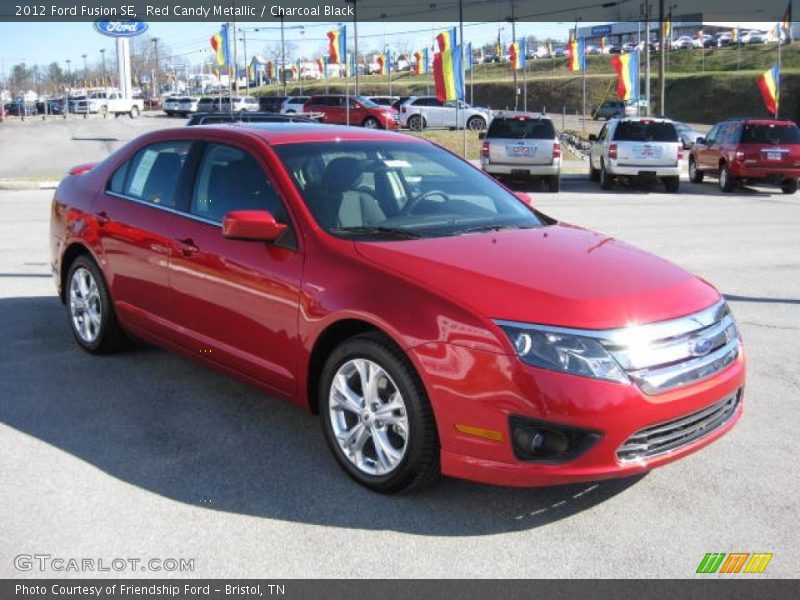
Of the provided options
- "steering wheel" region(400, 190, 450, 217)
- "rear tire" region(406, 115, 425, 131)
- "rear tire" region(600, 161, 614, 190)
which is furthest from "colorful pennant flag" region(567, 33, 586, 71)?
"steering wheel" region(400, 190, 450, 217)

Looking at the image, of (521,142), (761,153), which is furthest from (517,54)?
(521,142)

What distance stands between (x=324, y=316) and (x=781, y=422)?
2701 millimetres

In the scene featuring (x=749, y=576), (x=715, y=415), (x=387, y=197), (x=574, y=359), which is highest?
(x=387, y=197)

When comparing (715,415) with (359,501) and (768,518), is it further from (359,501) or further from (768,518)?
(359,501)

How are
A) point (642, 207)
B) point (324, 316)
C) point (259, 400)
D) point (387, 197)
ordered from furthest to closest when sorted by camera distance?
point (642, 207) → point (259, 400) → point (387, 197) → point (324, 316)

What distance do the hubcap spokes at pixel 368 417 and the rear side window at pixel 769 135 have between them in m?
18.3

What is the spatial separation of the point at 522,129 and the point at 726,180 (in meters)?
5.16

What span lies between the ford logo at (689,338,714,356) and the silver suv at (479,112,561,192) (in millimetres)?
16365

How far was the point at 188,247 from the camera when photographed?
4957 mm

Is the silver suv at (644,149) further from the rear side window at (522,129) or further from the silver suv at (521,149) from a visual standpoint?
the rear side window at (522,129)

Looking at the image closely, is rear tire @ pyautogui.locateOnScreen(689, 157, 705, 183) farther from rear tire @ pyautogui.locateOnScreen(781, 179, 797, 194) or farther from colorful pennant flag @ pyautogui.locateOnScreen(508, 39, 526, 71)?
colorful pennant flag @ pyautogui.locateOnScreen(508, 39, 526, 71)

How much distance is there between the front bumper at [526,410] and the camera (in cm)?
341

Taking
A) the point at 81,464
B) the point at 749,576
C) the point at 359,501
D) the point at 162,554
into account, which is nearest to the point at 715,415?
the point at 749,576
